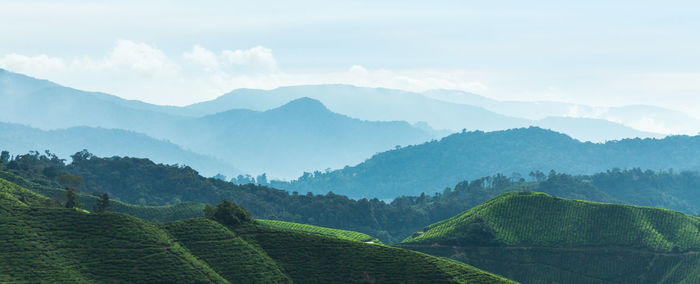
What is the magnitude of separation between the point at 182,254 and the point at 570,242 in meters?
86.7

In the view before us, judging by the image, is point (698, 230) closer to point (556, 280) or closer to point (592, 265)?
point (592, 265)

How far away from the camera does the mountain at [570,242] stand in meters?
147

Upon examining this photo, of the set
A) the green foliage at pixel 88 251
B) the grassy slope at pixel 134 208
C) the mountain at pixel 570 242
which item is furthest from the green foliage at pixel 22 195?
the mountain at pixel 570 242

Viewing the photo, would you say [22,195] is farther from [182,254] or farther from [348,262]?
[348,262]

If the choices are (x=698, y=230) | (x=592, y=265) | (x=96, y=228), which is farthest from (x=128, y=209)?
(x=698, y=230)

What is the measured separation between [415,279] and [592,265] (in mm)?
64785

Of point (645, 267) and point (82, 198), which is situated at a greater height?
point (82, 198)

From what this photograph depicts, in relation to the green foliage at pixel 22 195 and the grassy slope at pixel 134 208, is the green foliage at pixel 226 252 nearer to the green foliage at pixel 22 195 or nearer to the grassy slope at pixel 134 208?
the green foliage at pixel 22 195

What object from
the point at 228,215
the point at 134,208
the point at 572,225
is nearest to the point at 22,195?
the point at 228,215

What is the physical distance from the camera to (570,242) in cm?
15250

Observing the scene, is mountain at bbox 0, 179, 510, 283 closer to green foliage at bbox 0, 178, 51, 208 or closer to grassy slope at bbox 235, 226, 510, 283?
grassy slope at bbox 235, 226, 510, 283

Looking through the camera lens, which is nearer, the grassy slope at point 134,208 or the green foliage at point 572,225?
the green foliage at point 572,225

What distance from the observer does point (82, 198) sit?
6718 inches

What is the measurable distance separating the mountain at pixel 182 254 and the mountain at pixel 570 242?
4989 centimetres
